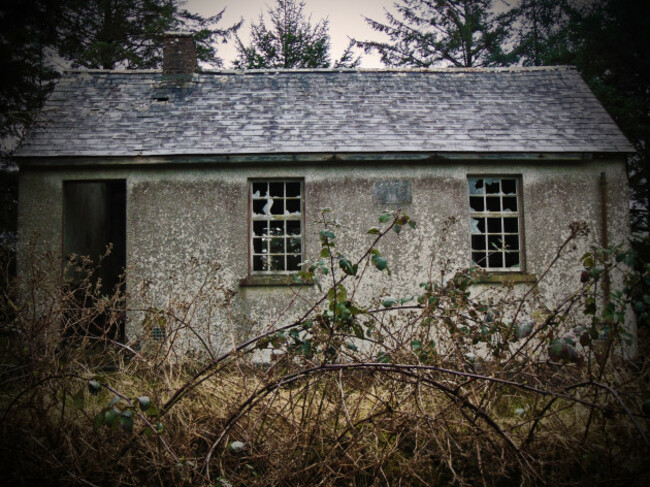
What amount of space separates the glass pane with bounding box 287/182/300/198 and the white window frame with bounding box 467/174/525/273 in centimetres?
328

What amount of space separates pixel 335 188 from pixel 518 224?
355 centimetres

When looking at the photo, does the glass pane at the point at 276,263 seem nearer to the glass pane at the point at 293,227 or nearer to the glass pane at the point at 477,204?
the glass pane at the point at 293,227

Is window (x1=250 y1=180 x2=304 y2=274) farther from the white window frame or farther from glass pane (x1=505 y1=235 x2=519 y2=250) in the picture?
glass pane (x1=505 y1=235 x2=519 y2=250)

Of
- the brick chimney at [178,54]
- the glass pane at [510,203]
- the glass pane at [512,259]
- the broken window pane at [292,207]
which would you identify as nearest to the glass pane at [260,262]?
the broken window pane at [292,207]

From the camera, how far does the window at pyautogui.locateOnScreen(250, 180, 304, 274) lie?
8.55m

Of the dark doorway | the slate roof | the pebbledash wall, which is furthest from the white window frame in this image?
the dark doorway

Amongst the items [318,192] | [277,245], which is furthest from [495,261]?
[277,245]

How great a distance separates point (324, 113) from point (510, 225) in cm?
447

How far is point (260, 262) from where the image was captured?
862 cm

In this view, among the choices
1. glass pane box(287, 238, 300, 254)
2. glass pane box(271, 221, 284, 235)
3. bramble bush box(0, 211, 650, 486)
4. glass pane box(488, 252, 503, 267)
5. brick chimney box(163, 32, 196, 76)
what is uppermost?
brick chimney box(163, 32, 196, 76)

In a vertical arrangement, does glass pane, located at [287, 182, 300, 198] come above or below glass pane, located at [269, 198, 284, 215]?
above

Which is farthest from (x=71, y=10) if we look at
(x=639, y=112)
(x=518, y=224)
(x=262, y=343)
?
(x=639, y=112)

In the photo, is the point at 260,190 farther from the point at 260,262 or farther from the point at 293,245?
the point at 260,262

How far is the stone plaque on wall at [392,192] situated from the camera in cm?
845
